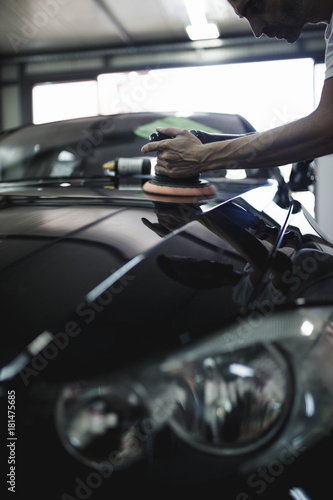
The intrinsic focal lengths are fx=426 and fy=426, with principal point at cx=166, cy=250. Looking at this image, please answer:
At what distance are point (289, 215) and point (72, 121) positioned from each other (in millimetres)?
1144

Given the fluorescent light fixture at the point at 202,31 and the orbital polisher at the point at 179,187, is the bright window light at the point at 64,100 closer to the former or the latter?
the fluorescent light fixture at the point at 202,31

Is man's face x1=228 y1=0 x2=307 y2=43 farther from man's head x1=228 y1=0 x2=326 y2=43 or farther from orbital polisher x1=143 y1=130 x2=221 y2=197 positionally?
orbital polisher x1=143 y1=130 x2=221 y2=197

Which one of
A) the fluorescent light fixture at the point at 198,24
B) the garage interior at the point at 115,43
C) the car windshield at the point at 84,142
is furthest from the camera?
the garage interior at the point at 115,43

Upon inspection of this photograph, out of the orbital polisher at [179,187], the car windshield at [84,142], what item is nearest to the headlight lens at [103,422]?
the orbital polisher at [179,187]

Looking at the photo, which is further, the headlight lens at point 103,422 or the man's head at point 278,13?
the man's head at point 278,13

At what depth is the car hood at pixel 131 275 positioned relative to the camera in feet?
1.70

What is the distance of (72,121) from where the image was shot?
6.04 ft

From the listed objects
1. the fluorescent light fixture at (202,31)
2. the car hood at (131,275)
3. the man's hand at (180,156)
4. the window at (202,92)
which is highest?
the fluorescent light fixture at (202,31)

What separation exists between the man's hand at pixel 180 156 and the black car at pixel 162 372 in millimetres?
448

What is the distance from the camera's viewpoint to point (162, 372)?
0.50 m

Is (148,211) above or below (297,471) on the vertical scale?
above

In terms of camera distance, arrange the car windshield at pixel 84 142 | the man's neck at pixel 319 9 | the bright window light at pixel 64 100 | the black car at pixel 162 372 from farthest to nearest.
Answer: the bright window light at pixel 64 100, the car windshield at pixel 84 142, the man's neck at pixel 319 9, the black car at pixel 162 372

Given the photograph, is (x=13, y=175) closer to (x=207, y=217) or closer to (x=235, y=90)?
(x=207, y=217)

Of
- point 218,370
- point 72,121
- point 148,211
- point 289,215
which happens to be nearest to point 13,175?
point 72,121
